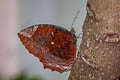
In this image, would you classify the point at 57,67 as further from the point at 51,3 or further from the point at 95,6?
the point at 51,3

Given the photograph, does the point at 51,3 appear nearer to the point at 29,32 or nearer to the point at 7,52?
the point at 7,52

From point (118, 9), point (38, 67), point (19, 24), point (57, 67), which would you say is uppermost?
point (118, 9)

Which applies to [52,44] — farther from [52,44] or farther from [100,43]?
[100,43]

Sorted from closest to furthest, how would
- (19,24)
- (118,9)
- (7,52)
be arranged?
(118,9)
(7,52)
(19,24)

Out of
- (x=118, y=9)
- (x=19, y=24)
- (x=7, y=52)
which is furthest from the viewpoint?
(x=19, y=24)

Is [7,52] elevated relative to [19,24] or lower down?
lower down

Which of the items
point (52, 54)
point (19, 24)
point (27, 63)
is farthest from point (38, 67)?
point (52, 54)

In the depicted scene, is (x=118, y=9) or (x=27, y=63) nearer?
(x=118, y=9)

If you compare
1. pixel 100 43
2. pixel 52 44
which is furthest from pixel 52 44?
pixel 100 43
